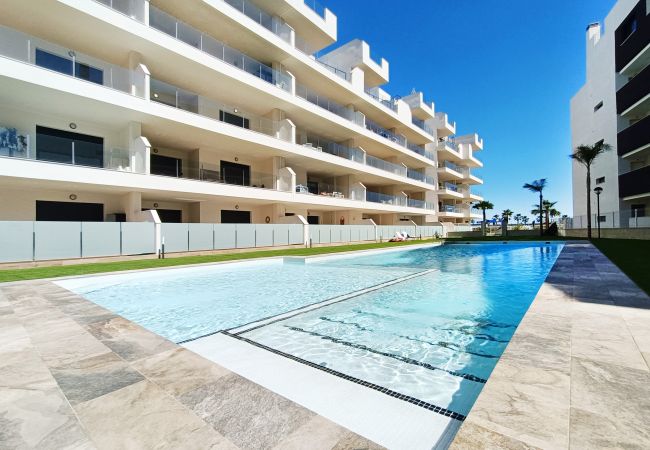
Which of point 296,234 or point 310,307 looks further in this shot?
point 296,234

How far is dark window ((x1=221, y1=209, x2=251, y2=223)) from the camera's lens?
2014cm

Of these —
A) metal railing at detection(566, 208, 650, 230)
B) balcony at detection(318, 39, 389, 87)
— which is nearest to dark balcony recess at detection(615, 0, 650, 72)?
metal railing at detection(566, 208, 650, 230)

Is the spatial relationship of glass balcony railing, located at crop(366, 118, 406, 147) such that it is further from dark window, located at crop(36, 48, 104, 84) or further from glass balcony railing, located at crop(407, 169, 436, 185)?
dark window, located at crop(36, 48, 104, 84)

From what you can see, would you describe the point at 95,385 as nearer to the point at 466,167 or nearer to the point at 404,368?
the point at 404,368

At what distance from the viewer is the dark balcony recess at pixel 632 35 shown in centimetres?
2131

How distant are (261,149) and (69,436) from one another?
18.9 m

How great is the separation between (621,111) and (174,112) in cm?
3470

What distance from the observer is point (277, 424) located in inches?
83.7

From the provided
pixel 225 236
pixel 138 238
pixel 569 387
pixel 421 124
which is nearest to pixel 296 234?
pixel 225 236

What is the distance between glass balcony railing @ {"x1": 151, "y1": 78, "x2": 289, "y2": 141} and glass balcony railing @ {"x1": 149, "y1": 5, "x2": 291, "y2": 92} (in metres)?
2.54

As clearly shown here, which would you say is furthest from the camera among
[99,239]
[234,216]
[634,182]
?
[634,182]

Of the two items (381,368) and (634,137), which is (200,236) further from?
(634,137)

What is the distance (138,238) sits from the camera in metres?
13.7

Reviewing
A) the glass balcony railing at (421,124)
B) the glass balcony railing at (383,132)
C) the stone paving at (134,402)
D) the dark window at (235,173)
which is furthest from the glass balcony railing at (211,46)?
the glass balcony railing at (421,124)
